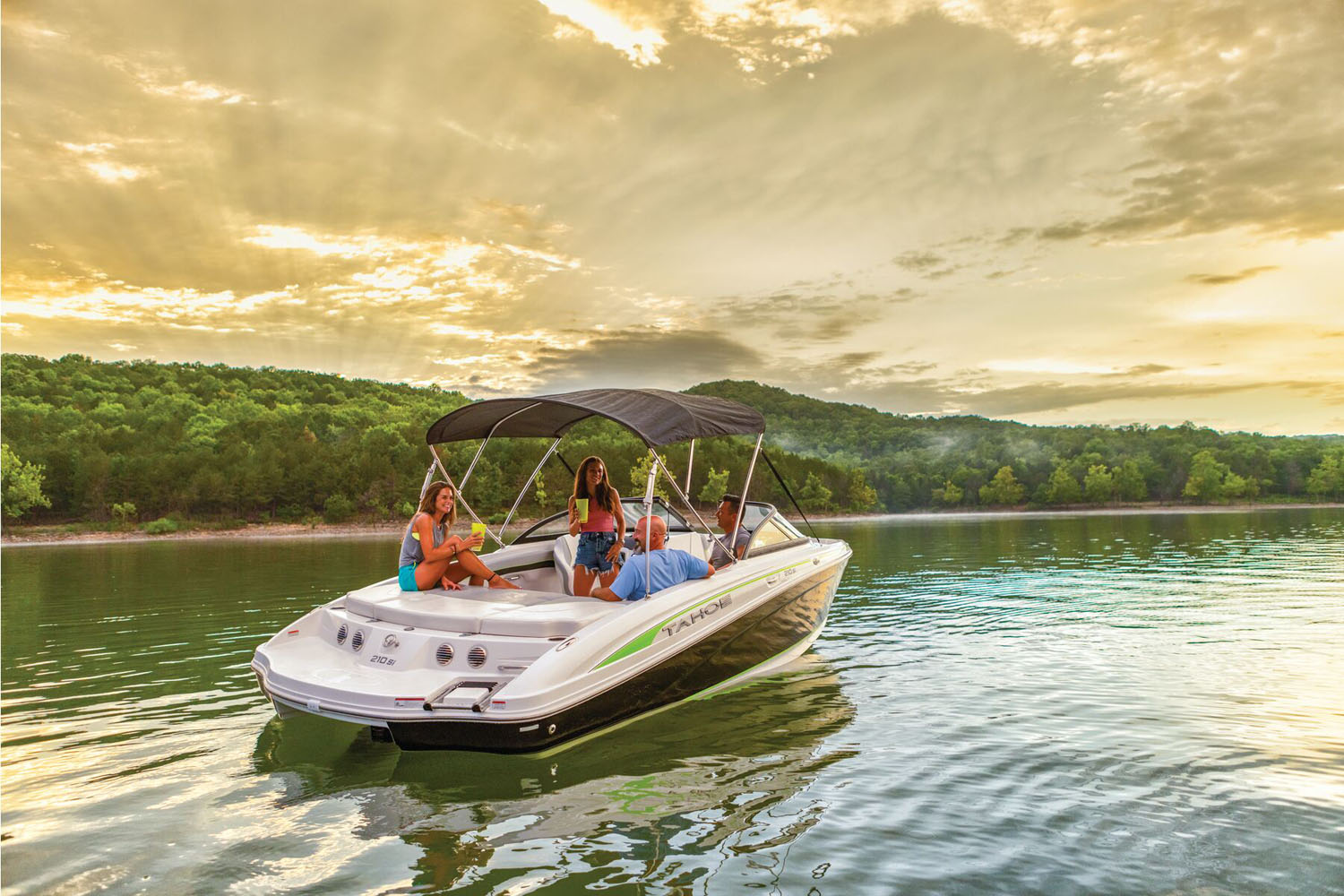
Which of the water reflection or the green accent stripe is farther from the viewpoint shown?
the green accent stripe

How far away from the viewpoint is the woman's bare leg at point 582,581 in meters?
7.33

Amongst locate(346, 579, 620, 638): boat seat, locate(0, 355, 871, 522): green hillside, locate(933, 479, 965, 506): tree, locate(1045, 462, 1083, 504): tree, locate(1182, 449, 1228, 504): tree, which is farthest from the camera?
locate(933, 479, 965, 506): tree

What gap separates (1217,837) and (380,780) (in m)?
5.05

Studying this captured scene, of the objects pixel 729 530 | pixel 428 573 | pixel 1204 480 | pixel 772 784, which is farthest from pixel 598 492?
pixel 1204 480

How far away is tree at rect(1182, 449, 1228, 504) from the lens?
118 metres

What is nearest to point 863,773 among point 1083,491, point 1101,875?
point 1101,875

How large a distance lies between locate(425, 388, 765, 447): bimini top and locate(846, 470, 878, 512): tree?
10210cm

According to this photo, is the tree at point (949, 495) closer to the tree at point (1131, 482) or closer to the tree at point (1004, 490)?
the tree at point (1004, 490)

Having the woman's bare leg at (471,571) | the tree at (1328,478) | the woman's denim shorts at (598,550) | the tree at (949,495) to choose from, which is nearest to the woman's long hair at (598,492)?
the woman's denim shorts at (598,550)

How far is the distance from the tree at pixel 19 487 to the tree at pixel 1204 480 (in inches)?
5267

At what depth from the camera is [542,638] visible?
590 cm

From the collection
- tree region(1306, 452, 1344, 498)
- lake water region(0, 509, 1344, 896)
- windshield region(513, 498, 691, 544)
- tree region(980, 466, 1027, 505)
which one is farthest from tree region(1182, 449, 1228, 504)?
windshield region(513, 498, 691, 544)

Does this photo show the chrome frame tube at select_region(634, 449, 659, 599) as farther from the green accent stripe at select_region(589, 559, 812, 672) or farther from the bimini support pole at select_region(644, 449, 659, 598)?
the green accent stripe at select_region(589, 559, 812, 672)

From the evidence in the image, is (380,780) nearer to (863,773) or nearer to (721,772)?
(721,772)
